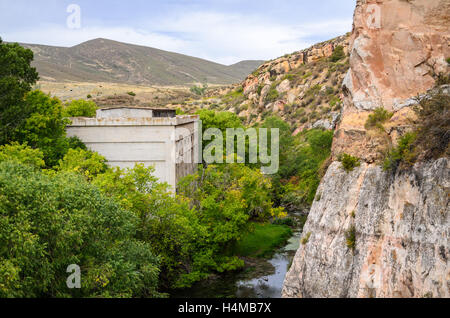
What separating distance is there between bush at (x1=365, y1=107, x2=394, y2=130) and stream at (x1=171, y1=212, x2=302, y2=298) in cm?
1226

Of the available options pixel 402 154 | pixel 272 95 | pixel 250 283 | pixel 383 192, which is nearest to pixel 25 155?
pixel 250 283

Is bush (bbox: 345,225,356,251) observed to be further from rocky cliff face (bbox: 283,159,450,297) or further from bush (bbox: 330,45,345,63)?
bush (bbox: 330,45,345,63)

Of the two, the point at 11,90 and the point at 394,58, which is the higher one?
the point at 394,58

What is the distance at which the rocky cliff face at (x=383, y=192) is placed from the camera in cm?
1190

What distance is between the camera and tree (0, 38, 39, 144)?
80.5ft

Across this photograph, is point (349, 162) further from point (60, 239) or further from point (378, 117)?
point (60, 239)

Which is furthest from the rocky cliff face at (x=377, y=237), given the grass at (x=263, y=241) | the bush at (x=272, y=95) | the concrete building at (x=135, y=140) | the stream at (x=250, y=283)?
the bush at (x=272, y=95)

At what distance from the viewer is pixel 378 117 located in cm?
1579

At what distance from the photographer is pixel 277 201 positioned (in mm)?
47188

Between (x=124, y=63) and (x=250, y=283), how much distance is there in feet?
526

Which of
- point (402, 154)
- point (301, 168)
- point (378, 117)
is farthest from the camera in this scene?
point (301, 168)
